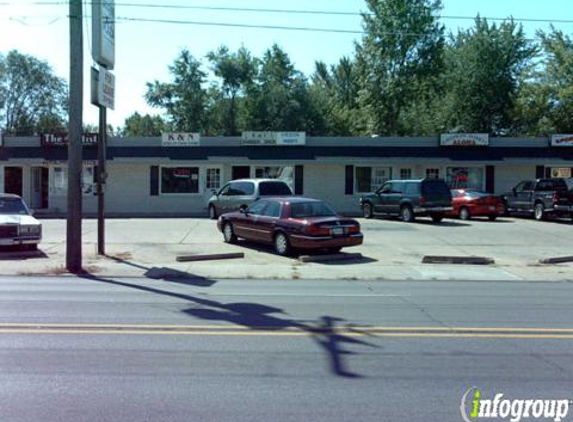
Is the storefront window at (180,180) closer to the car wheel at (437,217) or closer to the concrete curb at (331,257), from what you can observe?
the car wheel at (437,217)

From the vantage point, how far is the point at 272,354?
635 cm

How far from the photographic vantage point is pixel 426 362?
6113mm

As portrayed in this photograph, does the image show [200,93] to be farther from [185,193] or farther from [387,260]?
[387,260]

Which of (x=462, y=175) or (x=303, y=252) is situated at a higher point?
(x=462, y=175)

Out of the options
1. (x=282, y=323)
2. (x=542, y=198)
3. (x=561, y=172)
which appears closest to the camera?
(x=282, y=323)

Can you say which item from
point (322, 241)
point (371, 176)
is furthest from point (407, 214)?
point (322, 241)

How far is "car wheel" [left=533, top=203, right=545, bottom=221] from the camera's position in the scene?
27203 millimetres

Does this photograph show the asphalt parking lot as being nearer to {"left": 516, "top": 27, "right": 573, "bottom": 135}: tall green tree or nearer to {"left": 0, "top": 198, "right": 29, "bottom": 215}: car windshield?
{"left": 0, "top": 198, "right": 29, "bottom": 215}: car windshield

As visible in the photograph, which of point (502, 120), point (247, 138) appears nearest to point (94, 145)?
point (247, 138)

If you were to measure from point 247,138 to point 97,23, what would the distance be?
17509 millimetres

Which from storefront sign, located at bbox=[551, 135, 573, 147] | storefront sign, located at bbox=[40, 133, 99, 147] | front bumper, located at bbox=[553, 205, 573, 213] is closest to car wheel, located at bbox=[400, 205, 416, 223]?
front bumper, located at bbox=[553, 205, 573, 213]

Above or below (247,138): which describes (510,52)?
above

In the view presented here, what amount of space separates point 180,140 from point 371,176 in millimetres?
10330

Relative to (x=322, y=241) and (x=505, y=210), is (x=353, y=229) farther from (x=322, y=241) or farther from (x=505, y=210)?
(x=505, y=210)
